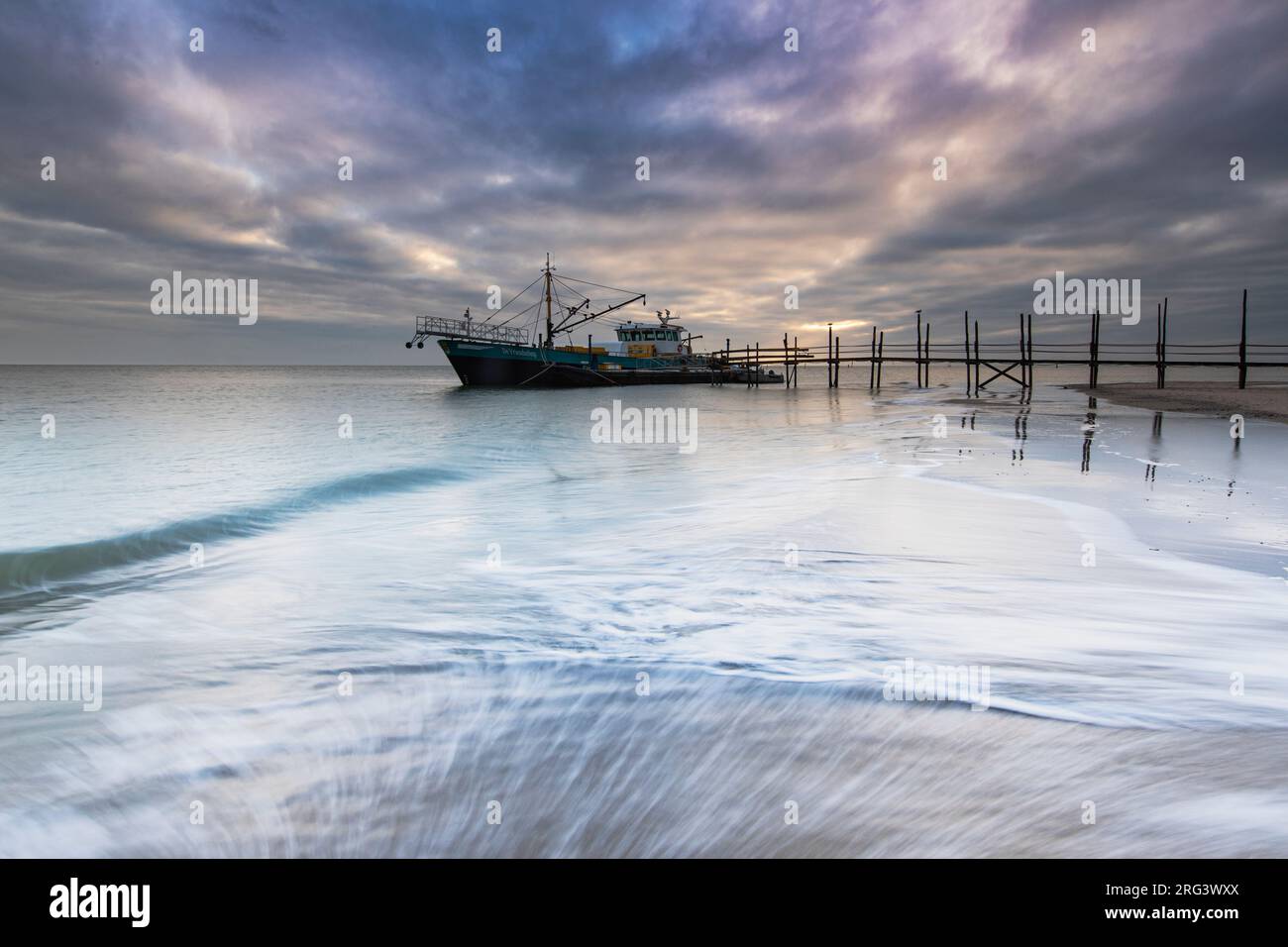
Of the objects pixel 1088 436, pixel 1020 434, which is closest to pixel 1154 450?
pixel 1088 436

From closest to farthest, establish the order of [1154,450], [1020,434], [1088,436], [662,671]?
1. [662,671]
2. [1154,450]
3. [1088,436]
4. [1020,434]

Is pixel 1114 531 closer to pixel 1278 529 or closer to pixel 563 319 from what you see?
pixel 1278 529

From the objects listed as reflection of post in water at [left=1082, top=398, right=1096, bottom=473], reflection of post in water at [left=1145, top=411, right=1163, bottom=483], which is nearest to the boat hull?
reflection of post in water at [left=1082, top=398, right=1096, bottom=473]

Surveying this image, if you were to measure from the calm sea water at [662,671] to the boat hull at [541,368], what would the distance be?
45.7m

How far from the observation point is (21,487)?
36.6 feet

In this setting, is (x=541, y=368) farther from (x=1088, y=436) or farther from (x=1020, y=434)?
(x=1088, y=436)

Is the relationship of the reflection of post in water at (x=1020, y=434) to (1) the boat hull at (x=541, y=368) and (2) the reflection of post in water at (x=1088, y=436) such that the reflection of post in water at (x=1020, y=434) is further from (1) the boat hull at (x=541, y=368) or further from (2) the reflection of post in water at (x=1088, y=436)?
(1) the boat hull at (x=541, y=368)

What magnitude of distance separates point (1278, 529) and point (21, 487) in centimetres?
1734

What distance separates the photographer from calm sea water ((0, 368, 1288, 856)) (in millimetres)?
2186

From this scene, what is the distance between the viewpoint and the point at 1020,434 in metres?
15.5

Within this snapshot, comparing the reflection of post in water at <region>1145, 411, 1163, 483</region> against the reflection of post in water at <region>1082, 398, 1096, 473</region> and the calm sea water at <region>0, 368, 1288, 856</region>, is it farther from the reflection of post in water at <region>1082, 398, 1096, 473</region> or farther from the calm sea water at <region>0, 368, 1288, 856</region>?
the reflection of post in water at <region>1082, 398, 1096, 473</region>

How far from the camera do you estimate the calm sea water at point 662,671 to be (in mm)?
2186

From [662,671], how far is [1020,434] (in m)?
15.2

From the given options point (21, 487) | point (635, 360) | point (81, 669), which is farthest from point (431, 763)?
point (635, 360)
